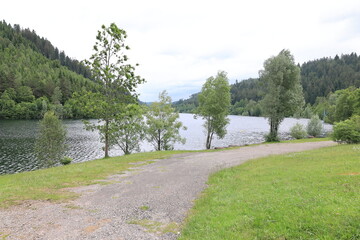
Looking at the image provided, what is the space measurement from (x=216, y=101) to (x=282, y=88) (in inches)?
529

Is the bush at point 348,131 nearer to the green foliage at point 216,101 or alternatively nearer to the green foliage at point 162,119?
the green foliage at point 216,101

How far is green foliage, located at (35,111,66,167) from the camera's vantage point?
41812 mm

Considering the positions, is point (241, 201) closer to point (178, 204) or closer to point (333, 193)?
point (178, 204)

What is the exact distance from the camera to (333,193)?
852 cm

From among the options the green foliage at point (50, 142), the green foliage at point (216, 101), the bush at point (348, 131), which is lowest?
the green foliage at point (50, 142)

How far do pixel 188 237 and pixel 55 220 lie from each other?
5505mm

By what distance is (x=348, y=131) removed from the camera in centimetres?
2522

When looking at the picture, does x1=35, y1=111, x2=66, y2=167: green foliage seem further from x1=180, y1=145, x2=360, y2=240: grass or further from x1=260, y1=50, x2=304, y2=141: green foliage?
x1=260, y1=50, x2=304, y2=141: green foliage

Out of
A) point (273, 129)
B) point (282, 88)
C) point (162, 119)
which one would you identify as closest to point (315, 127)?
point (273, 129)

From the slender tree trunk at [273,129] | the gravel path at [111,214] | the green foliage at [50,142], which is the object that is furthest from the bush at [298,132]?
the green foliage at [50,142]

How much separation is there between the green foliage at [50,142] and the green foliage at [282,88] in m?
42.7

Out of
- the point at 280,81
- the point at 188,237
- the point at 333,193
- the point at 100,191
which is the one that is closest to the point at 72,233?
the point at 188,237

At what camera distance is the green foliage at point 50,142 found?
41812 mm

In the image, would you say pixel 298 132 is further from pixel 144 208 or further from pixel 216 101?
pixel 144 208
